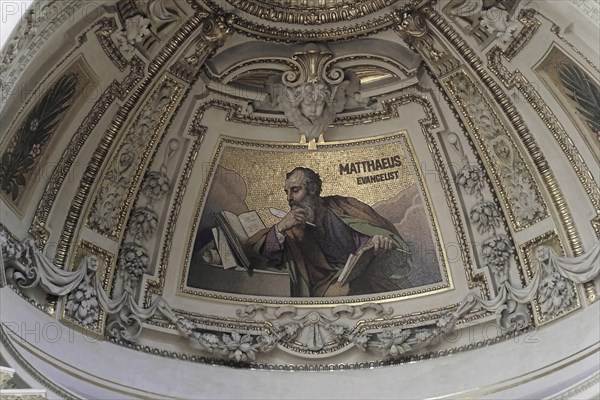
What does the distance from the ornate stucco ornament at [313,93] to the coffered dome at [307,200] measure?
1.0 inches

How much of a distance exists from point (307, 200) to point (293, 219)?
0.85ft

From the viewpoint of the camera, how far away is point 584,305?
38.9ft

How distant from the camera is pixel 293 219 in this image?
13438 mm

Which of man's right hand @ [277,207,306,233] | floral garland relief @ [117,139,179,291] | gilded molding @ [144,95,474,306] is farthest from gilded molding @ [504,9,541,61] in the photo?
floral garland relief @ [117,139,179,291]

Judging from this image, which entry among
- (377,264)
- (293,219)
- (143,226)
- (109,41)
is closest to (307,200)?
(293,219)

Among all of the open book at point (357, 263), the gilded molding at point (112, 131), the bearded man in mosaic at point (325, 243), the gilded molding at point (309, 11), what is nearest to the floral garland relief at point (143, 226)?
the gilded molding at point (112, 131)

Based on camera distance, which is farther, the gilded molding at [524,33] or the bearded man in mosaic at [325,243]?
the bearded man in mosaic at [325,243]

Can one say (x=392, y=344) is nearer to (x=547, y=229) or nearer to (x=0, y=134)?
(x=547, y=229)

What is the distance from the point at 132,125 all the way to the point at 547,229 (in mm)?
4349

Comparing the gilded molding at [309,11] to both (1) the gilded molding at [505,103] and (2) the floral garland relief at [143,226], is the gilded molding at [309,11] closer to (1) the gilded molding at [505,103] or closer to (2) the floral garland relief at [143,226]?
(1) the gilded molding at [505,103]

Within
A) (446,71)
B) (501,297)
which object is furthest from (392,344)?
(446,71)

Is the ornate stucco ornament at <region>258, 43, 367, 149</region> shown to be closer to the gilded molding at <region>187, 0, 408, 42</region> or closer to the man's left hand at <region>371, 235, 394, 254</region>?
the gilded molding at <region>187, 0, 408, 42</region>

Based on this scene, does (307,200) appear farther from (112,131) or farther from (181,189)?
(112,131)

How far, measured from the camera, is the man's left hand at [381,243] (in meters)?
13.3
